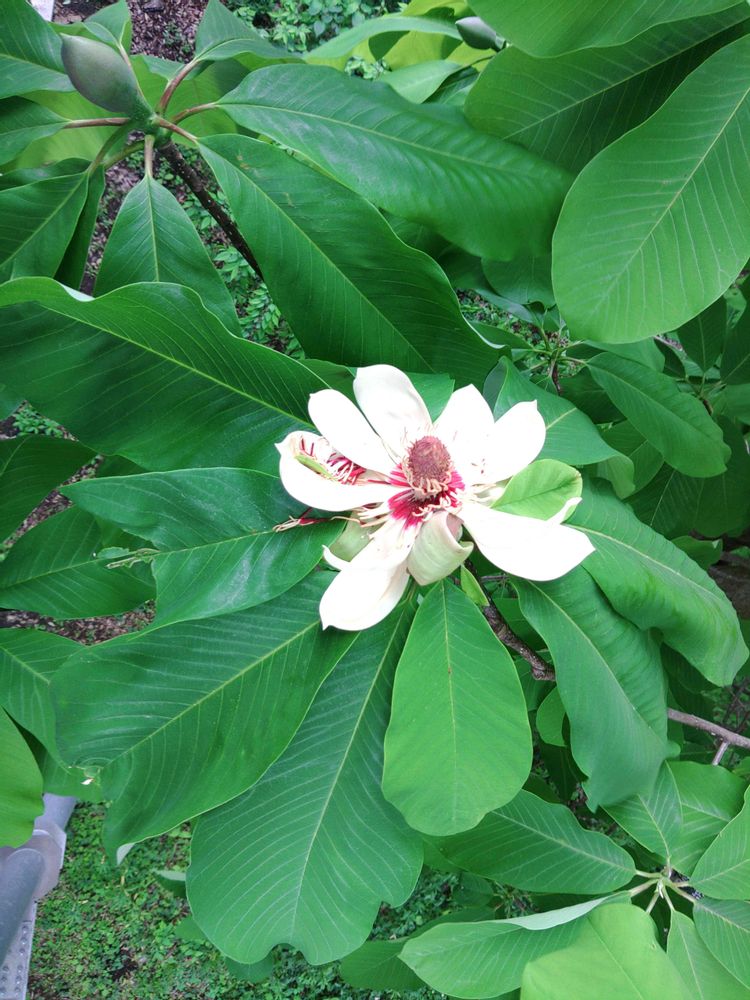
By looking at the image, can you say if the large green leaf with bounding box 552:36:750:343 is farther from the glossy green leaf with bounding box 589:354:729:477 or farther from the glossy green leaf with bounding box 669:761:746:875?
the glossy green leaf with bounding box 669:761:746:875

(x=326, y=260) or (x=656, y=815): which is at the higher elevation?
(x=326, y=260)

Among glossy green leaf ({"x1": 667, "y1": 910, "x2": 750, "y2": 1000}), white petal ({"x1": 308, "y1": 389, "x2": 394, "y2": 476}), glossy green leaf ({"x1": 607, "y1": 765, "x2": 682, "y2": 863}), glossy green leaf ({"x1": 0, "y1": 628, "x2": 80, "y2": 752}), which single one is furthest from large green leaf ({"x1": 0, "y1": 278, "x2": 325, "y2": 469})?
glossy green leaf ({"x1": 667, "y1": 910, "x2": 750, "y2": 1000})

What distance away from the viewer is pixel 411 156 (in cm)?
75

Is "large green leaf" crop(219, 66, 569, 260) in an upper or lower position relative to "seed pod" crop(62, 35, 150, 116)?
lower

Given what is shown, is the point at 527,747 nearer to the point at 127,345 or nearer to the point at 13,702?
the point at 127,345

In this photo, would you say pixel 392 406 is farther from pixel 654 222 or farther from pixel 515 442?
pixel 654 222

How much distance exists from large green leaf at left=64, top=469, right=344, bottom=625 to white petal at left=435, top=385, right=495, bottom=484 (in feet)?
0.42

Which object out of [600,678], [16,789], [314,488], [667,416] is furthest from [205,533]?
[667,416]

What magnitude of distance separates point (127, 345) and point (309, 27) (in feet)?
10.3

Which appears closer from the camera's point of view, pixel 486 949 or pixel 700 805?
pixel 486 949

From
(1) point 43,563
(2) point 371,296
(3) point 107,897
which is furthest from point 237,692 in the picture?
(3) point 107,897

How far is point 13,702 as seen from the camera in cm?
100

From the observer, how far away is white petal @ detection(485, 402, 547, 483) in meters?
0.67

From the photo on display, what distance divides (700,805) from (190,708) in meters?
0.60
